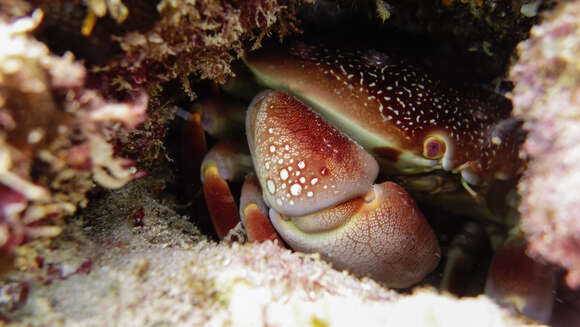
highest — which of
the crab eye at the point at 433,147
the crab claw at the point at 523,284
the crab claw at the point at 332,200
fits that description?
the crab eye at the point at 433,147

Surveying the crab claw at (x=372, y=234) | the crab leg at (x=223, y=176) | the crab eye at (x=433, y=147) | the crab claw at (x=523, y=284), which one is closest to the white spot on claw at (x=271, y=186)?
the crab claw at (x=372, y=234)

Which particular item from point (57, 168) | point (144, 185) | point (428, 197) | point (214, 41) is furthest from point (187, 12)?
point (428, 197)

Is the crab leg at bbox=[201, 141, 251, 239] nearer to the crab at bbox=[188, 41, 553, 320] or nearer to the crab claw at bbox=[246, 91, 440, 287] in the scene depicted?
the crab at bbox=[188, 41, 553, 320]

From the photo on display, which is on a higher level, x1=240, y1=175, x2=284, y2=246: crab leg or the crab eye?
the crab eye

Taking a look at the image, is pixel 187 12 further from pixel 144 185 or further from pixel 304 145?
pixel 144 185

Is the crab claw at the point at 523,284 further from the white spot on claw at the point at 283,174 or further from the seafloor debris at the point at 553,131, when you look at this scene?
the white spot on claw at the point at 283,174

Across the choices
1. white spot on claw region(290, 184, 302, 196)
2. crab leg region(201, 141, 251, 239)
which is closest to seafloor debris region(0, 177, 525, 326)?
white spot on claw region(290, 184, 302, 196)

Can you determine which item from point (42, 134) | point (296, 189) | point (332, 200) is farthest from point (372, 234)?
point (42, 134)
